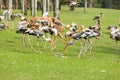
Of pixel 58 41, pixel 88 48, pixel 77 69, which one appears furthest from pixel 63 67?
pixel 58 41

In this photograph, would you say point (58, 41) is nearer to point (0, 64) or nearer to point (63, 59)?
point (63, 59)

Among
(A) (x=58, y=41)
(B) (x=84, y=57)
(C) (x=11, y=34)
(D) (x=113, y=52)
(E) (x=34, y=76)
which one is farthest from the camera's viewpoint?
(C) (x=11, y=34)

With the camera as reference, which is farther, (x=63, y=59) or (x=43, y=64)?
(x=63, y=59)

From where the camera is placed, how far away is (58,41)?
78.6 feet

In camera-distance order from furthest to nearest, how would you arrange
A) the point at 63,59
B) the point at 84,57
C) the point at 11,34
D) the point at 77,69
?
the point at 11,34 < the point at 84,57 < the point at 63,59 < the point at 77,69

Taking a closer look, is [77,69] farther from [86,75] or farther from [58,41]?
[58,41]

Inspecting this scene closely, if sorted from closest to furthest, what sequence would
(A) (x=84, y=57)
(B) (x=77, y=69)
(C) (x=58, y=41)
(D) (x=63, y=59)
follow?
(B) (x=77, y=69), (D) (x=63, y=59), (A) (x=84, y=57), (C) (x=58, y=41)

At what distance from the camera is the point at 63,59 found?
668 inches

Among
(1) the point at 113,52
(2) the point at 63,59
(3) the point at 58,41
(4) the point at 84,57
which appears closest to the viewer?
(2) the point at 63,59

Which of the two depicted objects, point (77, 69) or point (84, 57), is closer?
point (77, 69)

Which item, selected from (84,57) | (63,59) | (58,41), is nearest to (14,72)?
(63,59)

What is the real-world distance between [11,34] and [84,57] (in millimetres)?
8622

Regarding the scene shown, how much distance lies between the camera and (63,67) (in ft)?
49.3

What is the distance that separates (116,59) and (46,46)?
4.48m
